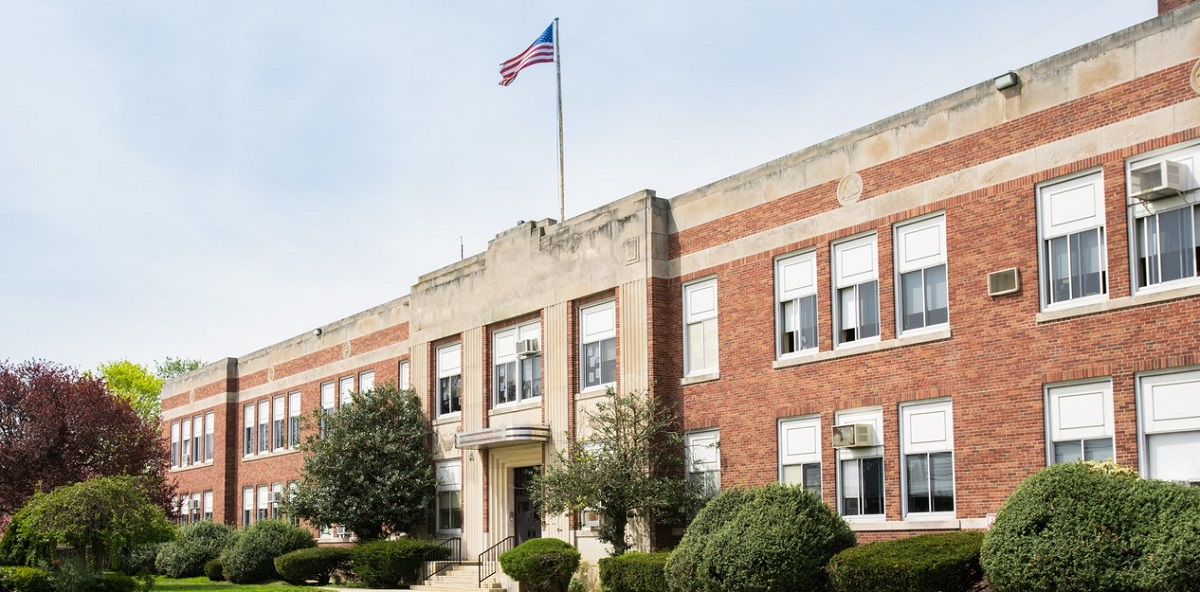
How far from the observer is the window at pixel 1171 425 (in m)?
18.3

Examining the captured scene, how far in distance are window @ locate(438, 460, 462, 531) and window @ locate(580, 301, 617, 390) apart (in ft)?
22.6

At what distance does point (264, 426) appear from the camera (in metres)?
49.2

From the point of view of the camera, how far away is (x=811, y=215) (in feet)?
81.7

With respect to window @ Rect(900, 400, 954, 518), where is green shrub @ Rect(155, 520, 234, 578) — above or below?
below

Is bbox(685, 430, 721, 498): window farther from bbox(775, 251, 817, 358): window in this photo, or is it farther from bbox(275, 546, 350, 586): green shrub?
bbox(275, 546, 350, 586): green shrub

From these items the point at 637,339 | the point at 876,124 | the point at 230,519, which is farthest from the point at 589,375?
the point at 230,519

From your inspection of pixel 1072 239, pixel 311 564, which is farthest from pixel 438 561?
pixel 1072 239

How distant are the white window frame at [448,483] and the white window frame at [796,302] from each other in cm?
1293

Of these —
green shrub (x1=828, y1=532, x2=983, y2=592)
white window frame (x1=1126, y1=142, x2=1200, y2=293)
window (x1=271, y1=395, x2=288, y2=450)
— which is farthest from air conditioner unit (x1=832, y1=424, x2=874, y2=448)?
window (x1=271, y1=395, x2=288, y2=450)

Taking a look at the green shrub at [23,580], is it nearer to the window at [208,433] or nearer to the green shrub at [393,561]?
the green shrub at [393,561]

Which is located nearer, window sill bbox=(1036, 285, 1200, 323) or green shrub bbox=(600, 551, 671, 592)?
window sill bbox=(1036, 285, 1200, 323)

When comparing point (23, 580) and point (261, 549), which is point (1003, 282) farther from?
point (261, 549)

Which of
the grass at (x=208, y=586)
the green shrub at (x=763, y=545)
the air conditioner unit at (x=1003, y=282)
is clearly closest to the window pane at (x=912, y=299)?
the air conditioner unit at (x=1003, y=282)

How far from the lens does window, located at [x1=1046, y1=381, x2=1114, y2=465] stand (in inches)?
770
